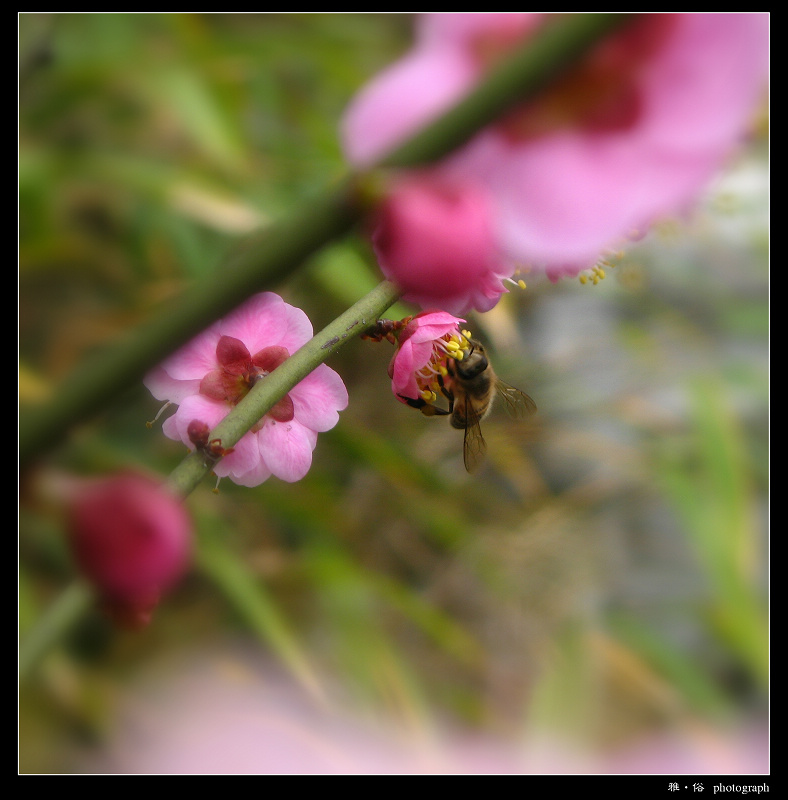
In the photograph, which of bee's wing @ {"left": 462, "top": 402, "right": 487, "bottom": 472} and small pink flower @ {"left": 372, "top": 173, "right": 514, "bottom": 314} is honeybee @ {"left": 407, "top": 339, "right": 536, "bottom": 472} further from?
small pink flower @ {"left": 372, "top": 173, "right": 514, "bottom": 314}

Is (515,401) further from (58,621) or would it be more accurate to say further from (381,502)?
(381,502)

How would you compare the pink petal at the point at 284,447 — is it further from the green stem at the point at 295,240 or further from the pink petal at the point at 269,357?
the green stem at the point at 295,240

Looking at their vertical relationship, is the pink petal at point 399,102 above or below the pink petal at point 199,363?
below

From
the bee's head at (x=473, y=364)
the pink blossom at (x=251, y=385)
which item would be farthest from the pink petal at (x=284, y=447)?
the bee's head at (x=473, y=364)

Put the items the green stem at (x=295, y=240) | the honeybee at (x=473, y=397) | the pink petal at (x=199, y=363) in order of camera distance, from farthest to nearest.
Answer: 1. the honeybee at (x=473, y=397)
2. the pink petal at (x=199, y=363)
3. the green stem at (x=295, y=240)

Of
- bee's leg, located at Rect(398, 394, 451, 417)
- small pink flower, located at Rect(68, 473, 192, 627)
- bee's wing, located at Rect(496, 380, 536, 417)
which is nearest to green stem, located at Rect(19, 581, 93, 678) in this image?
small pink flower, located at Rect(68, 473, 192, 627)

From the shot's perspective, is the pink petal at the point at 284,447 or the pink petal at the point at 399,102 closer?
the pink petal at the point at 399,102

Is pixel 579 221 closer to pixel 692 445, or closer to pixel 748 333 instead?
pixel 692 445
